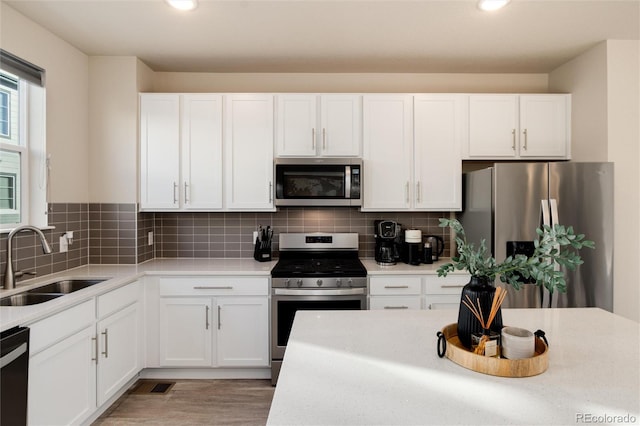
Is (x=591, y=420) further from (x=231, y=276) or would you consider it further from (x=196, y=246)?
(x=196, y=246)

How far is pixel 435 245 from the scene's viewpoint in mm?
3408

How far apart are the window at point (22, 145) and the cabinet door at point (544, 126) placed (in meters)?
3.70

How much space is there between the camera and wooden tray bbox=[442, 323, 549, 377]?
1.05 meters

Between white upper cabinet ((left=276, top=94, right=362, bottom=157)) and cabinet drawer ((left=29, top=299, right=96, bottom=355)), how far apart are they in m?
1.76

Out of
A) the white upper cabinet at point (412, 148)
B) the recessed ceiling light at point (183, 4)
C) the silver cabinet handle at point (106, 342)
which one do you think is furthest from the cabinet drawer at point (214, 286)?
the recessed ceiling light at point (183, 4)

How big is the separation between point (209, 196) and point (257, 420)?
173cm

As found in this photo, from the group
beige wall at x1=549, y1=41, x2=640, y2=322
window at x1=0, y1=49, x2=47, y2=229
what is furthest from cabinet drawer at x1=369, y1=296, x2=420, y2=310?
window at x1=0, y1=49, x2=47, y2=229

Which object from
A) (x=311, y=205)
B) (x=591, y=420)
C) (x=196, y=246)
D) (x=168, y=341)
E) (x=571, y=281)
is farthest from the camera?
(x=196, y=246)

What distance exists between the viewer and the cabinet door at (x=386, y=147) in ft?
10.1

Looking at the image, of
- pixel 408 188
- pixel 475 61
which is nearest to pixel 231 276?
pixel 408 188

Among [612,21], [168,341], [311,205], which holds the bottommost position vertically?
[168,341]

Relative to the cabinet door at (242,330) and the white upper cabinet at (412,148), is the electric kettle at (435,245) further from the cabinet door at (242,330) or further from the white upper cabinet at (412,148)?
the cabinet door at (242,330)

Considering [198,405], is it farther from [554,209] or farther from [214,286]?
[554,209]

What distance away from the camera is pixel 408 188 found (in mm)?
3098
